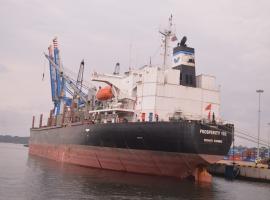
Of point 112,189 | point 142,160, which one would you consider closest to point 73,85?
point 142,160

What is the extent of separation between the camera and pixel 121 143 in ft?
93.9

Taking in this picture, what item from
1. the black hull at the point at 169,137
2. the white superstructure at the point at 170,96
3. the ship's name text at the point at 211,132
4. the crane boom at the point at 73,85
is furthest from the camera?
the crane boom at the point at 73,85

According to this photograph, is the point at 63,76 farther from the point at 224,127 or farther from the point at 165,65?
the point at 224,127

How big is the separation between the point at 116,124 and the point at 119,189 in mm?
8465

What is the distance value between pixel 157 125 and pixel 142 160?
332 centimetres

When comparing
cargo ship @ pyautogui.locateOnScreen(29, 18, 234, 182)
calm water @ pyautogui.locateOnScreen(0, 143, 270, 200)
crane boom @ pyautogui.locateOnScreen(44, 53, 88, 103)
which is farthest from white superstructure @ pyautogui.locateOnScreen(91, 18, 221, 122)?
crane boom @ pyautogui.locateOnScreen(44, 53, 88, 103)

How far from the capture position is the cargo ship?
82.9 feet

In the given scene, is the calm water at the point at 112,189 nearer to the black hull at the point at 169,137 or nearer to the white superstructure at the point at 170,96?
the black hull at the point at 169,137

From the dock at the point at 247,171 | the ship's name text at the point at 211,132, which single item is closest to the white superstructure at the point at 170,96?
the ship's name text at the point at 211,132

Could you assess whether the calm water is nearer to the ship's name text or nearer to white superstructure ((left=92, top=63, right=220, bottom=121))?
the ship's name text

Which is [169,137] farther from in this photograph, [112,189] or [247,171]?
[247,171]

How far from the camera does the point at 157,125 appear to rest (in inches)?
1017

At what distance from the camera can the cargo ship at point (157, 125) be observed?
995 inches

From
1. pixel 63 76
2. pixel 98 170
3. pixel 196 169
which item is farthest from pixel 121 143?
pixel 63 76
